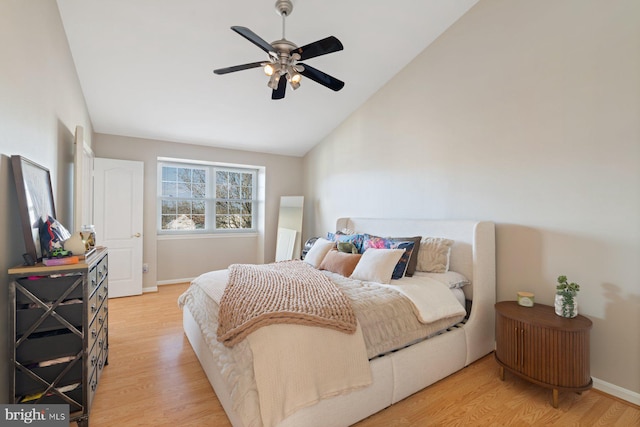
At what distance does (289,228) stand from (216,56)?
293 centimetres

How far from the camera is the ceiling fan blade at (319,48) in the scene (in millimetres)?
1977

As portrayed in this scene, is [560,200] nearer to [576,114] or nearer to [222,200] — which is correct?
[576,114]

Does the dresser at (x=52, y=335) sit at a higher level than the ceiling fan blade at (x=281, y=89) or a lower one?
lower

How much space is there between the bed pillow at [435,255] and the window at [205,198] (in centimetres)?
368

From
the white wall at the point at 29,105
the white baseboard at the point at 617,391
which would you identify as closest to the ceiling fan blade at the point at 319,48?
the white wall at the point at 29,105

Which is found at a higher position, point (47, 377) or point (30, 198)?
point (30, 198)

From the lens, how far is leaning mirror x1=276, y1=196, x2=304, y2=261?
16.3ft

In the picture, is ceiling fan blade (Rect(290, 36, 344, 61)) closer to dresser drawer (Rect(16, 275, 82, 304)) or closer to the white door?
dresser drawer (Rect(16, 275, 82, 304))

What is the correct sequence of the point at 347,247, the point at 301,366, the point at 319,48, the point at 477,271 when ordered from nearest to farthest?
the point at 301,366
the point at 319,48
the point at 477,271
the point at 347,247

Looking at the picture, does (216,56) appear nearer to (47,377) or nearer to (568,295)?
(47,377)

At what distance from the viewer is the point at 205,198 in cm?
521

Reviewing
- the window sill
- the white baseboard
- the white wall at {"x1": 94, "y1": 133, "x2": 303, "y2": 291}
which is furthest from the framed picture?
the white baseboard

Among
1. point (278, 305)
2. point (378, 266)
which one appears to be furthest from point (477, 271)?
point (278, 305)

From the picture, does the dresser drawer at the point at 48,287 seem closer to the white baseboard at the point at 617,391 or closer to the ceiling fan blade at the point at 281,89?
the ceiling fan blade at the point at 281,89
